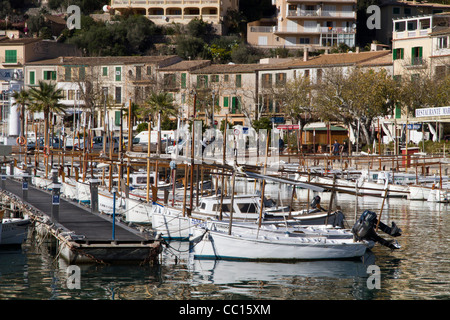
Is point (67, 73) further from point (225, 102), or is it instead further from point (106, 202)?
point (106, 202)

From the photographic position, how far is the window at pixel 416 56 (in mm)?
81250

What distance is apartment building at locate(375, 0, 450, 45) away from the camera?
123 m

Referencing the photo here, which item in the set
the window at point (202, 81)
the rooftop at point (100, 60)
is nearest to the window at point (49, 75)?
the rooftop at point (100, 60)

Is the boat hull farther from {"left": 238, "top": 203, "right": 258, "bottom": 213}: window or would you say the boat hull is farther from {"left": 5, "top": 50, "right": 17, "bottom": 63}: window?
{"left": 5, "top": 50, "right": 17, "bottom": 63}: window

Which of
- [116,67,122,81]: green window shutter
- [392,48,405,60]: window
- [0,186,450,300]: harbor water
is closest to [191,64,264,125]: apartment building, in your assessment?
[116,67,122,81]: green window shutter

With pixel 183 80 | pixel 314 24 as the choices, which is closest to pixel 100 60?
A: pixel 183 80

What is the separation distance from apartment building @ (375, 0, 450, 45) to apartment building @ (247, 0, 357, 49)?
642cm

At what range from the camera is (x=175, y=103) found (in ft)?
324

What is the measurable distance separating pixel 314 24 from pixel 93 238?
96681 millimetres

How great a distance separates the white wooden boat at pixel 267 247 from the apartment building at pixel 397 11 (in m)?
97.8

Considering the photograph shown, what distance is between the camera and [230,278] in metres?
26.9

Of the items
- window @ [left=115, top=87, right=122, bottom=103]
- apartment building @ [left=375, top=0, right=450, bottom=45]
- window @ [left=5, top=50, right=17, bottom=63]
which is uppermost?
apartment building @ [left=375, top=0, right=450, bottom=45]
